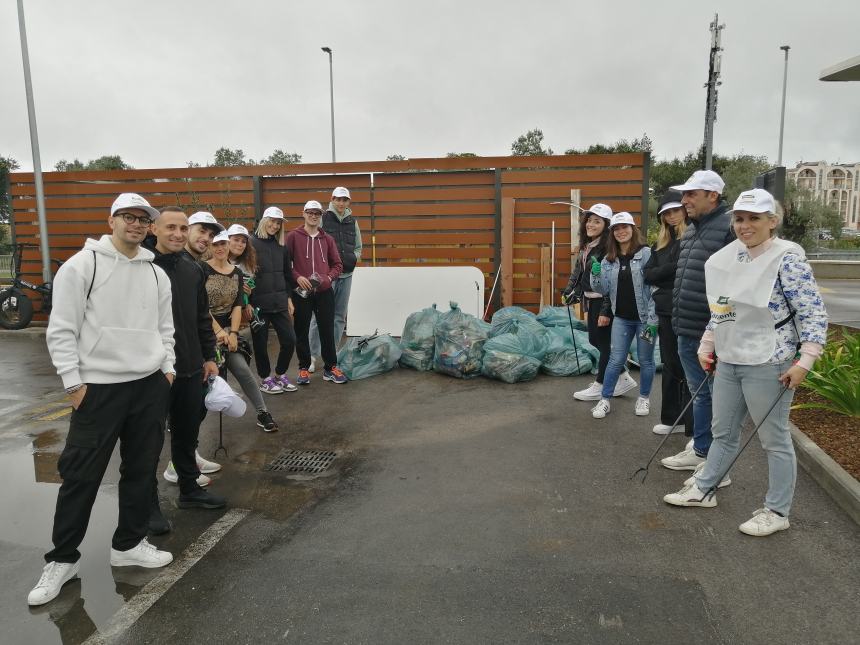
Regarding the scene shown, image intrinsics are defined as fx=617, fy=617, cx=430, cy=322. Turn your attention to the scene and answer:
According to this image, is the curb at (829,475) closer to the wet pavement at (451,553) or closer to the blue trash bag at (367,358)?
the wet pavement at (451,553)

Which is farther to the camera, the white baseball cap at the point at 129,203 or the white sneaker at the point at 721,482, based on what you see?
the white sneaker at the point at 721,482

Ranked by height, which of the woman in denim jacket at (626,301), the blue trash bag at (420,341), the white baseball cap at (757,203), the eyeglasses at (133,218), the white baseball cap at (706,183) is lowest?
the blue trash bag at (420,341)

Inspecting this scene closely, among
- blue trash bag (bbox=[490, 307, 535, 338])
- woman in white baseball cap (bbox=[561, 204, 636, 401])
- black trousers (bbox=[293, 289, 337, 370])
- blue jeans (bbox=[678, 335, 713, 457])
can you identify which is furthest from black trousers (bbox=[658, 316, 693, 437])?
black trousers (bbox=[293, 289, 337, 370])

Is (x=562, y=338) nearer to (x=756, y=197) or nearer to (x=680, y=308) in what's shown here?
(x=680, y=308)

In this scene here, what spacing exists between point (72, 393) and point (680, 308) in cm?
367

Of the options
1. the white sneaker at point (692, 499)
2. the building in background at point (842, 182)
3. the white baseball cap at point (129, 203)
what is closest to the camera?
the white baseball cap at point (129, 203)

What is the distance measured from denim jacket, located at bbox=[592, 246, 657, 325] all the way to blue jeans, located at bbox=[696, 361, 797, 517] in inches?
60.3

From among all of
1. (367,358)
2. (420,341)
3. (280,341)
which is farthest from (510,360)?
(280,341)

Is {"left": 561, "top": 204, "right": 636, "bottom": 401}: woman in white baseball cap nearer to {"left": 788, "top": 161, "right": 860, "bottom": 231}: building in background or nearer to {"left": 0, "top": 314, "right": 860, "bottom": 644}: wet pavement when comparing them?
{"left": 0, "top": 314, "right": 860, "bottom": 644}: wet pavement

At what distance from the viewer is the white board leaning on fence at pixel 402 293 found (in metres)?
9.38

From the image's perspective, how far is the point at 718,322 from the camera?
351cm

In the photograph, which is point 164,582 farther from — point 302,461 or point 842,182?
point 842,182

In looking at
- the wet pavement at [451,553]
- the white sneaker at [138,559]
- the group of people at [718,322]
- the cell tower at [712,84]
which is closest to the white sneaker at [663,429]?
the group of people at [718,322]

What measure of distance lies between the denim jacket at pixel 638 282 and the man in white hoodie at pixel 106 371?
3791 millimetres
